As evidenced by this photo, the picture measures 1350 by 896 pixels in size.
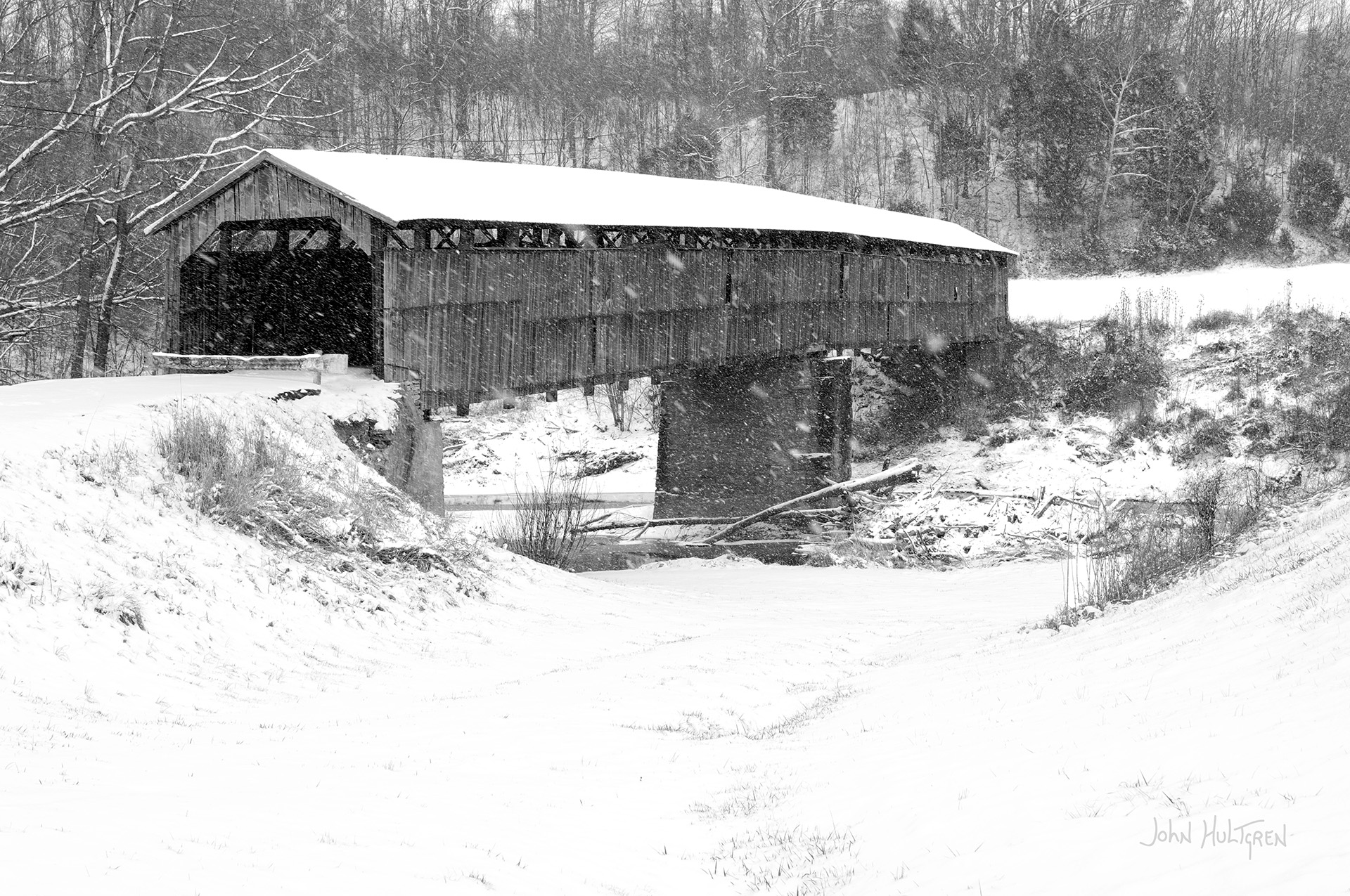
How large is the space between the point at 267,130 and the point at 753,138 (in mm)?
24510

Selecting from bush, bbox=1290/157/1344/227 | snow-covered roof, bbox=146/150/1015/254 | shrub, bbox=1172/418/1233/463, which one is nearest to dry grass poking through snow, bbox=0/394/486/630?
snow-covered roof, bbox=146/150/1015/254

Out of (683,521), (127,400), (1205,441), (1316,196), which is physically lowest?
(683,521)

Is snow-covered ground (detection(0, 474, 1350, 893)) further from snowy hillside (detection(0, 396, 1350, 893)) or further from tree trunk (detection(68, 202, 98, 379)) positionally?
tree trunk (detection(68, 202, 98, 379))

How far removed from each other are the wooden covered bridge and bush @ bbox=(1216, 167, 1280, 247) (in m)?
16.3

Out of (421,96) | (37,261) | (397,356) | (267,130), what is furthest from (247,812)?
(421,96)

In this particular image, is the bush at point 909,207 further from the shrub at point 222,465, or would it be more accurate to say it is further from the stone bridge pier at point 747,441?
the shrub at point 222,465

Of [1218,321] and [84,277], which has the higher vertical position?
[84,277]

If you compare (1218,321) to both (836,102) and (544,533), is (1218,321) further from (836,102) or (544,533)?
(836,102)

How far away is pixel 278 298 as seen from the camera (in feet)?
53.9

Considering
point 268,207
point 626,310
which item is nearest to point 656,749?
point 268,207

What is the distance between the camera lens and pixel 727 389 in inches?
913

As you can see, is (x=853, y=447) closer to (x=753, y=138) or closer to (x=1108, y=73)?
(x=1108, y=73)

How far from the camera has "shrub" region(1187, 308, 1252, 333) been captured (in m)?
28.6

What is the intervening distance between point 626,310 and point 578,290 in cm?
126
